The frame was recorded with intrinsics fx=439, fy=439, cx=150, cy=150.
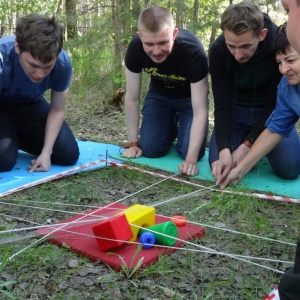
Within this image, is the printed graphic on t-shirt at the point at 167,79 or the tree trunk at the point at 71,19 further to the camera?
the tree trunk at the point at 71,19

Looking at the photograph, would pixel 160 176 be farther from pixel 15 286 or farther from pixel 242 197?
pixel 15 286

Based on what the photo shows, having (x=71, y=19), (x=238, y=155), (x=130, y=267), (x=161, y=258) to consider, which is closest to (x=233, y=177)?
(x=238, y=155)

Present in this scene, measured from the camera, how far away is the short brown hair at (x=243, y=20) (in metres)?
2.57

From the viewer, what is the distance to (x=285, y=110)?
268cm

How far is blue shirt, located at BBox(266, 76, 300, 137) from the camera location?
265 cm

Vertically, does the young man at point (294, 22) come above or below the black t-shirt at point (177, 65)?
above

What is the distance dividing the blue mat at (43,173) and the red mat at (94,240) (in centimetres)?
70

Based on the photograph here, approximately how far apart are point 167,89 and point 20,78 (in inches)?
47.5

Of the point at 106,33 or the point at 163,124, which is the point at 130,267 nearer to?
the point at 163,124

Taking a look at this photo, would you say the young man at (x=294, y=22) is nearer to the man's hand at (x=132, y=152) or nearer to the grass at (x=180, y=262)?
the grass at (x=180, y=262)

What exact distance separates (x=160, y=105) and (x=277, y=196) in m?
1.38

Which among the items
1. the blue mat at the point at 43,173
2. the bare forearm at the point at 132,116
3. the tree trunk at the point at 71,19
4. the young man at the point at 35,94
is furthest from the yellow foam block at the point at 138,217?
the tree trunk at the point at 71,19

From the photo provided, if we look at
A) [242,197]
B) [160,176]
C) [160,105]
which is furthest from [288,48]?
[160,105]

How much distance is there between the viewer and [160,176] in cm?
310
